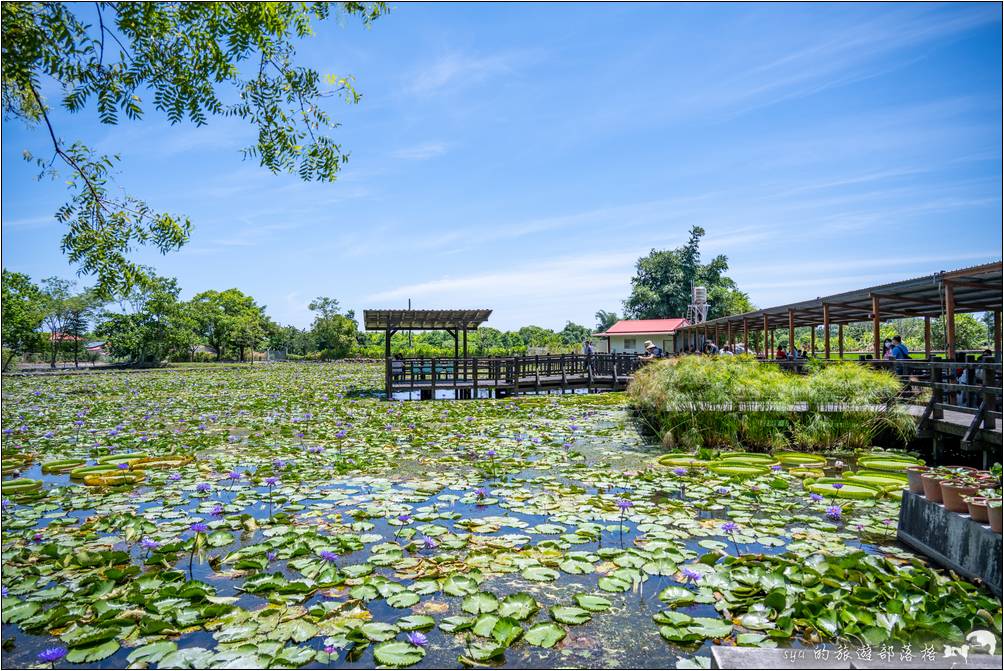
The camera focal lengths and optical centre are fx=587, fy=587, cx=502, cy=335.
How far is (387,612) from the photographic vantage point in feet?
10.3

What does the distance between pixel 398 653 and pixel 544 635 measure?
69 cm

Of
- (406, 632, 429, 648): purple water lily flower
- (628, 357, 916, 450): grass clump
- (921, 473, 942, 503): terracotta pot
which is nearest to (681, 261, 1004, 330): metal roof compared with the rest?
(628, 357, 916, 450): grass clump

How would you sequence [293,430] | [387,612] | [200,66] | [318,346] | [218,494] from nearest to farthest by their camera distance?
[387,612] < [200,66] < [218,494] < [293,430] < [318,346]

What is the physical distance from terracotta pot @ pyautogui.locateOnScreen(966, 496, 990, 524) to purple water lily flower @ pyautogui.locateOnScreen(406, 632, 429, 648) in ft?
10.1

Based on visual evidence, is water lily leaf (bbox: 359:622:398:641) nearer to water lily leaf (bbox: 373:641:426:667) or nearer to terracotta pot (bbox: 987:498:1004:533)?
water lily leaf (bbox: 373:641:426:667)

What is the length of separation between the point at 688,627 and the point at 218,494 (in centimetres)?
459

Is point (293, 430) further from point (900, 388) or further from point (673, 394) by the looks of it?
point (900, 388)

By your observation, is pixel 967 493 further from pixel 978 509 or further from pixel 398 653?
pixel 398 653

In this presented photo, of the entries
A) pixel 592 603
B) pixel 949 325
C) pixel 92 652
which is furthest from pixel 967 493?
pixel 949 325

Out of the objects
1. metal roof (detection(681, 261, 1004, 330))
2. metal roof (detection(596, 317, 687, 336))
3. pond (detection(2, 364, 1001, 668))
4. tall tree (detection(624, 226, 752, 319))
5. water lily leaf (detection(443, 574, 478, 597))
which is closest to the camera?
pond (detection(2, 364, 1001, 668))

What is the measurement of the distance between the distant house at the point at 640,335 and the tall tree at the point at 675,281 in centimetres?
1036

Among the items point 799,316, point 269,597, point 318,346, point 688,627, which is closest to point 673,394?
point 688,627

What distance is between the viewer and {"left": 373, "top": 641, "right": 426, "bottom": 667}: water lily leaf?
2.61 m

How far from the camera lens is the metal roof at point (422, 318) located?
1962 cm
